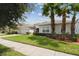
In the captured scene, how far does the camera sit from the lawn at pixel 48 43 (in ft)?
13.3

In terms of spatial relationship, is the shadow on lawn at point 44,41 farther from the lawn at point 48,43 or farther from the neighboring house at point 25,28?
the neighboring house at point 25,28

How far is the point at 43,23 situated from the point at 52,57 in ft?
2.38

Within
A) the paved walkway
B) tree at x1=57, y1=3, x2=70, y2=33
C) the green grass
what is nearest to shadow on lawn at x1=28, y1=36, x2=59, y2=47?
the paved walkway

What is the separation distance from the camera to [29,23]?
13.5 feet

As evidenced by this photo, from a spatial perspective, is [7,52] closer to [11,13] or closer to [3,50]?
[3,50]

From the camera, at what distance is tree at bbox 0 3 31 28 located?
409cm

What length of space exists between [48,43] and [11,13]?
1007 mm

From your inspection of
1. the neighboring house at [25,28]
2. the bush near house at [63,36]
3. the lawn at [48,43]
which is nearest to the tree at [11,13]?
the neighboring house at [25,28]

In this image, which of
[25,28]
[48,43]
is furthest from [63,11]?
[25,28]

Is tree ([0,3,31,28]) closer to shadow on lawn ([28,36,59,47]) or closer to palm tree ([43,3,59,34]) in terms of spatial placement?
palm tree ([43,3,59,34])

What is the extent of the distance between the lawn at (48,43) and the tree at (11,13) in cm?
34

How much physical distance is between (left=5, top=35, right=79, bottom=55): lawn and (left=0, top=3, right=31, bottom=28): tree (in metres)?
0.34

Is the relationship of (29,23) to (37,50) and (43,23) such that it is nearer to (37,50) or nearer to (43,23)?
(43,23)

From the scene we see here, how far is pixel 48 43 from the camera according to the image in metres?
4.13
